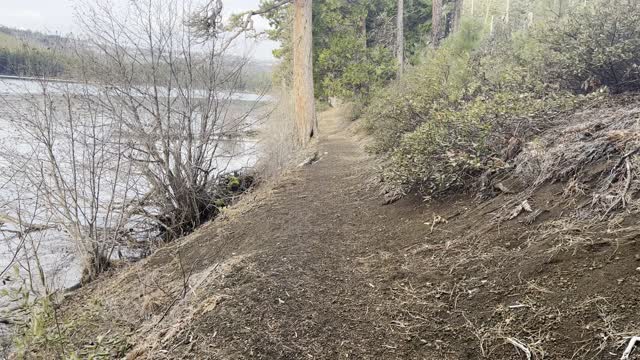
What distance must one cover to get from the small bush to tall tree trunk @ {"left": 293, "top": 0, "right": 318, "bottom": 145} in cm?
714

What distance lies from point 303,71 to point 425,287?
9688mm

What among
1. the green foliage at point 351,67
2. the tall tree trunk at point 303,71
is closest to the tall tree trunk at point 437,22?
the green foliage at point 351,67

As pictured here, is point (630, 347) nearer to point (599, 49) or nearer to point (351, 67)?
point (599, 49)

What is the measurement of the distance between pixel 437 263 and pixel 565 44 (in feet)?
13.6

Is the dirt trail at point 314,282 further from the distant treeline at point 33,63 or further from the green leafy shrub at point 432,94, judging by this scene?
the distant treeline at point 33,63

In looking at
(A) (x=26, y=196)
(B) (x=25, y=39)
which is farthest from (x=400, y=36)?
(A) (x=26, y=196)

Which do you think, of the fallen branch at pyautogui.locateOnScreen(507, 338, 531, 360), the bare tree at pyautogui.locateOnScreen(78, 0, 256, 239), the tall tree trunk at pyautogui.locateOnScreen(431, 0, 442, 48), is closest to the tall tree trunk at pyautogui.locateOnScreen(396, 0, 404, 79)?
the tall tree trunk at pyautogui.locateOnScreen(431, 0, 442, 48)

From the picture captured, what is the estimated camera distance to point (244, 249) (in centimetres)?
448

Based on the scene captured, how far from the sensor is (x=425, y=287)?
119 inches

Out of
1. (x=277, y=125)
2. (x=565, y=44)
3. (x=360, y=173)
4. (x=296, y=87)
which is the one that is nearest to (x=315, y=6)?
(x=296, y=87)

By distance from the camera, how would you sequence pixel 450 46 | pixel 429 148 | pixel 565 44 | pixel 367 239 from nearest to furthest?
pixel 367 239, pixel 429 148, pixel 565 44, pixel 450 46

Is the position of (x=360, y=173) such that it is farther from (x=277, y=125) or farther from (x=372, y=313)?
(x=372, y=313)

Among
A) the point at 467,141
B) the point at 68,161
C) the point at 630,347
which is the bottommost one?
the point at 630,347

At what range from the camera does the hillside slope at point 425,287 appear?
2246 millimetres
